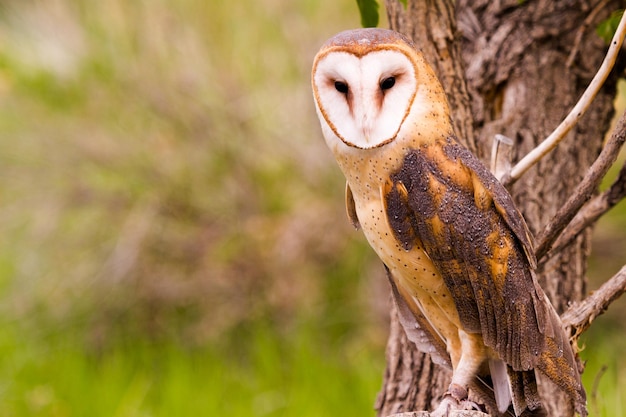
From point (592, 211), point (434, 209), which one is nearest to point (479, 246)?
point (434, 209)

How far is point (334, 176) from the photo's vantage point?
4254 mm

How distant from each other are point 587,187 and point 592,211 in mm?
233

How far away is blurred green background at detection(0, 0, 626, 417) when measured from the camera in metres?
4.21

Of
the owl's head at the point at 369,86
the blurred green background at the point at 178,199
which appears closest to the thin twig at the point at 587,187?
the owl's head at the point at 369,86

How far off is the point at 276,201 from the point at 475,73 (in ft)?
7.33

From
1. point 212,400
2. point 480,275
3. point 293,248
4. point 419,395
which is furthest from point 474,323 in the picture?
point 293,248

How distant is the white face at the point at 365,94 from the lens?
4.78 ft

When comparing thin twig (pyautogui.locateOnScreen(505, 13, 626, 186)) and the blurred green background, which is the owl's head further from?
the blurred green background

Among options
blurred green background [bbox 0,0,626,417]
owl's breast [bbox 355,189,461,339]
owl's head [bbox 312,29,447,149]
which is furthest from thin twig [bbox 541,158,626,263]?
blurred green background [bbox 0,0,626,417]

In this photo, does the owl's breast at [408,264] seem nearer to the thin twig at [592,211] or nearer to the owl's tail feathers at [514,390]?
the owl's tail feathers at [514,390]

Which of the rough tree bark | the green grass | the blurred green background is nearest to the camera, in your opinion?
the rough tree bark

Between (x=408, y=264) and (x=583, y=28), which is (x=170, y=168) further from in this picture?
(x=408, y=264)

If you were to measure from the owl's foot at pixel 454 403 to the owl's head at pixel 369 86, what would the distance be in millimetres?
532

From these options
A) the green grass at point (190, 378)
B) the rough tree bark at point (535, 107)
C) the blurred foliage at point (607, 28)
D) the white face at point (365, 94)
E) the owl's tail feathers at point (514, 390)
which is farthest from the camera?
the green grass at point (190, 378)
